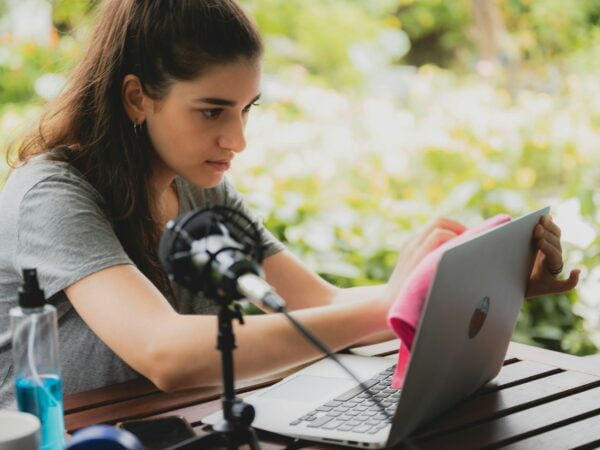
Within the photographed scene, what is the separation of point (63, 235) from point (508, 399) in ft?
2.36

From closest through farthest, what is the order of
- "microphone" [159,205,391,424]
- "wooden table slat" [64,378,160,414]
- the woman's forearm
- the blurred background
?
"microphone" [159,205,391,424] < the woman's forearm < "wooden table slat" [64,378,160,414] < the blurred background

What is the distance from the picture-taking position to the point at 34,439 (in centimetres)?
97

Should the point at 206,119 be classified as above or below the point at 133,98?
below

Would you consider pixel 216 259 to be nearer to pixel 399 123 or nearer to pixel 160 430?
pixel 160 430

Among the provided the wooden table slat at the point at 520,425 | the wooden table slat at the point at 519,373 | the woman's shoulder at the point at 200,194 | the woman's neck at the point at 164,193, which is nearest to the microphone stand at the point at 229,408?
the wooden table slat at the point at 520,425

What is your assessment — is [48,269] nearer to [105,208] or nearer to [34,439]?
[105,208]

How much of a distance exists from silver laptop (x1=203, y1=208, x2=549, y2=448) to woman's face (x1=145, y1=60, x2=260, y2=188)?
398 millimetres

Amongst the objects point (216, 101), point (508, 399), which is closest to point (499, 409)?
point (508, 399)

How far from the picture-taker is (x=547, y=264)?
4.65 feet

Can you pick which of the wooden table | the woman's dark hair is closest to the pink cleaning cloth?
the wooden table

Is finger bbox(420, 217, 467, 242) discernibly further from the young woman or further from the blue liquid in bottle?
the blue liquid in bottle

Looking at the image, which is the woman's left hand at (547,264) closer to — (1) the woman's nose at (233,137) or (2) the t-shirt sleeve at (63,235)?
(1) the woman's nose at (233,137)

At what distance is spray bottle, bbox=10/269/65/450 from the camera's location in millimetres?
1067

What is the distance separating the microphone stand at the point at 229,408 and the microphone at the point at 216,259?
0.04 meters
